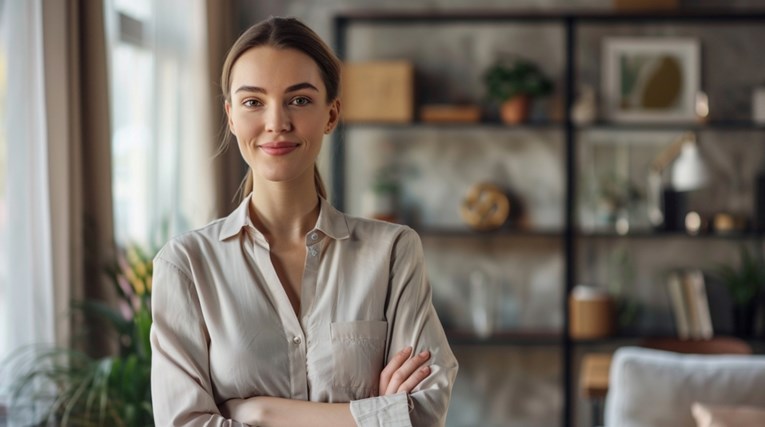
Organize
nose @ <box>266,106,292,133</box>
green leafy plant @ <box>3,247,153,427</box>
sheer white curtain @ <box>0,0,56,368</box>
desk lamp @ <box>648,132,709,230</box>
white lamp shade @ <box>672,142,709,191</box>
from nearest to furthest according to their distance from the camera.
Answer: nose @ <box>266,106,292,133</box>, green leafy plant @ <box>3,247,153,427</box>, sheer white curtain @ <box>0,0,56,368</box>, white lamp shade @ <box>672,142,709,191</box>, desk lamp @ <box>648,132,709,230</box>

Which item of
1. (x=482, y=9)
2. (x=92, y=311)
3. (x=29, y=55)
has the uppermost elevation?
(x=482, y=9)

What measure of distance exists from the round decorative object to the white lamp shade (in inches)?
33.6

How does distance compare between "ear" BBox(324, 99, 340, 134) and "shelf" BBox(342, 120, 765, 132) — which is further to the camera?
"shelf" BBox(342, 120, 765, 132)

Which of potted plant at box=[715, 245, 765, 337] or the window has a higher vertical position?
the window

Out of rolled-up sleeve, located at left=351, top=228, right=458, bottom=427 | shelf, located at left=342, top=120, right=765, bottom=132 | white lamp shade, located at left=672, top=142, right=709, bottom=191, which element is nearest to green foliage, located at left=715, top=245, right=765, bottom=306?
white lamp shade, located at left=672, top=142, right=709, bottom=191

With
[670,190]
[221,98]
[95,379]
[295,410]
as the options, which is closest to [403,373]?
[295,410]

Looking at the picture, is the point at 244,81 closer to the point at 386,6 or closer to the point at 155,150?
the point at 155,150

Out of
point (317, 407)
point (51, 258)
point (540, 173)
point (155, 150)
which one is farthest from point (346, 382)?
point (540, 173)

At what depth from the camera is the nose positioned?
1493 mm

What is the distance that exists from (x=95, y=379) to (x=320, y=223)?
1.68 m

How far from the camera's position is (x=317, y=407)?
1.55m

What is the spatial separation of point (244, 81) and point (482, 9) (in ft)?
12.3

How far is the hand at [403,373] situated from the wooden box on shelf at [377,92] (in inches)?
136

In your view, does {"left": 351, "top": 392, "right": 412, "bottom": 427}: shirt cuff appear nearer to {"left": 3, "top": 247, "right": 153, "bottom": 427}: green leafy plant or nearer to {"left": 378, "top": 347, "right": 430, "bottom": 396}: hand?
{"left": 378, "top": 347, "right": 430, "bottom": 396}: hand
